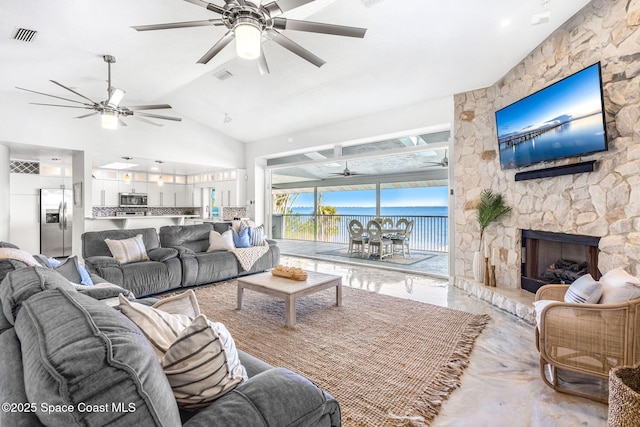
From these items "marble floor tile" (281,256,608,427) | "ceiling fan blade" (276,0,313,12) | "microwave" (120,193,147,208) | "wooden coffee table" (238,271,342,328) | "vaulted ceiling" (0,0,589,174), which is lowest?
"marble floor tile" (281,256,608,427)

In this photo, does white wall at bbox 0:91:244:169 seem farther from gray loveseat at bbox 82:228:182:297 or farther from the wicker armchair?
the wicker armchair

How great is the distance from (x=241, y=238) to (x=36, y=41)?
11.1ft

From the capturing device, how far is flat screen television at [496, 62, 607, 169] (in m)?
2.73

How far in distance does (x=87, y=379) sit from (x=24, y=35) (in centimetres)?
431

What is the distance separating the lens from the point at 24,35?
331 cm

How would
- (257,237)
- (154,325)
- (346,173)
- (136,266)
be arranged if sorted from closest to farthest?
(154,325) → (136,266) → (257,237) → (346,173)

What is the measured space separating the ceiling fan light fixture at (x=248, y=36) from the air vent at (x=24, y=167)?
24.3ft

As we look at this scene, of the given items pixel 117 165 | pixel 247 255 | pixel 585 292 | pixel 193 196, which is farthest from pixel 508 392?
pixel 193 196

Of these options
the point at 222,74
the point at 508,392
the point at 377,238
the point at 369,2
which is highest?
the point at 222,74

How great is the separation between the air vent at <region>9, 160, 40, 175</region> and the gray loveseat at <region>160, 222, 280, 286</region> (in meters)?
4.57

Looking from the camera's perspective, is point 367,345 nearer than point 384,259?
Yes

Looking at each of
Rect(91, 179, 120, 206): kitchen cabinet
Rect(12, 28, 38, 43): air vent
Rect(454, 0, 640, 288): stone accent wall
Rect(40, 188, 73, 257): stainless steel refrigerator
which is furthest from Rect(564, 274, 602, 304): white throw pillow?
Rect(91, 179, 120, 206): kitchen cabinet

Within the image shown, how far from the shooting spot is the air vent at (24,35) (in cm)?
323

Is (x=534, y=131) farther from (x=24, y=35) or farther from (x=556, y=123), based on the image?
(x=24, y=35)
